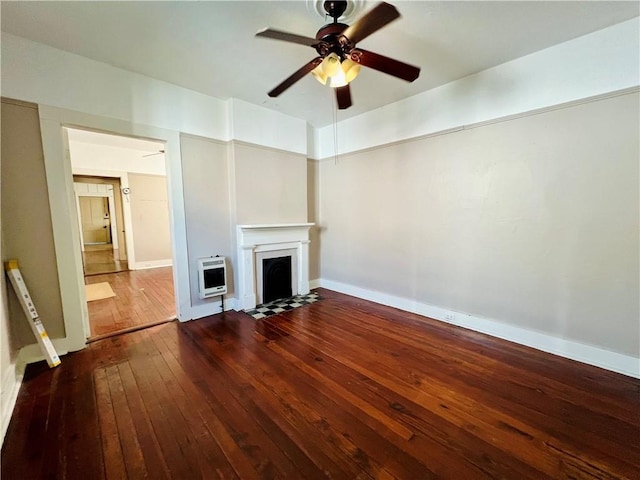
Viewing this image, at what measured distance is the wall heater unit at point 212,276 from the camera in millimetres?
3104

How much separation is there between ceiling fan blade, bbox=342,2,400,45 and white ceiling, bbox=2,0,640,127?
16.9 inches

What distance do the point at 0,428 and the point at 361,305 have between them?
128 inches

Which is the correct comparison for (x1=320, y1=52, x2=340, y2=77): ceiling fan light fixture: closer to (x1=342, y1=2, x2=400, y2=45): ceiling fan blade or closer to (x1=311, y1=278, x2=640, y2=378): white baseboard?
(x1=342, y1=2, x2=400, y2=45): ceiling fan blade

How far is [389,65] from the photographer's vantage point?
5.82ft

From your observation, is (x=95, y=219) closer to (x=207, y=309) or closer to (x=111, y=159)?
(x=111, y=159)

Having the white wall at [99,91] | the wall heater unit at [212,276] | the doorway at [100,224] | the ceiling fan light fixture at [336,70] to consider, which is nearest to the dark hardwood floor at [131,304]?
the wall heater unit at [212,276]

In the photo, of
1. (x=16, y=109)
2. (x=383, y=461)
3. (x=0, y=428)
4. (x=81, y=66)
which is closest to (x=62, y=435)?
(x=0, y=428)

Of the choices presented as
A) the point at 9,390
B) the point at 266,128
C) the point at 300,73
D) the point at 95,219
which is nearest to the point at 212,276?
the point at 9,390

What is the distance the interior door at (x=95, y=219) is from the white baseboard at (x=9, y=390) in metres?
10.2

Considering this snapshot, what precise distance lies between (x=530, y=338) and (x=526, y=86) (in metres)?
2.41

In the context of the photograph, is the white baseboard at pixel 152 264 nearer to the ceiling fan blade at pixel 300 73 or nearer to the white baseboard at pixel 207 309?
the white baseboard at pixel 207 309

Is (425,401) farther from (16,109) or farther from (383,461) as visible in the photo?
(16,109)

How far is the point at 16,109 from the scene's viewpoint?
6.78ft

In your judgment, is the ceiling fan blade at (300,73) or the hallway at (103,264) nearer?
the ceiling fan blade at (300,73)
